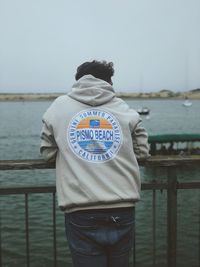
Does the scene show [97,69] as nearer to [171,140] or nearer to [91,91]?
[91,91]

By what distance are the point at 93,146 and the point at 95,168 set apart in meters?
0.16

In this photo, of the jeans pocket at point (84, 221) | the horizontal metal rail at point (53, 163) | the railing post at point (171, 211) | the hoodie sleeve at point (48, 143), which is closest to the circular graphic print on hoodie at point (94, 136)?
the hoodie sleeve at point (48, 143)

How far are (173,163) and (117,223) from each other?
1.29 meters

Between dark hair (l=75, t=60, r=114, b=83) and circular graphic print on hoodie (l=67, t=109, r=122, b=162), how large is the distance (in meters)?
0.30

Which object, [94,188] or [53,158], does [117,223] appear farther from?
[53,158]

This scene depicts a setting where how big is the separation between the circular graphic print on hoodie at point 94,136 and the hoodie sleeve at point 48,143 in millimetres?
214

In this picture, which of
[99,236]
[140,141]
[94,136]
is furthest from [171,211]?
[94,136]

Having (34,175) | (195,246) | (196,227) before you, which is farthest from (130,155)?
(34,175)

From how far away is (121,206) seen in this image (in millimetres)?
3084

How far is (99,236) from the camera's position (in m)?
3.02

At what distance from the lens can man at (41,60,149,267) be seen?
3.03m

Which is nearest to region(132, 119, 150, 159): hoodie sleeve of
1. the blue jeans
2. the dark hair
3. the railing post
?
the dark hair

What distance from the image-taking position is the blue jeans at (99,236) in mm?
3025

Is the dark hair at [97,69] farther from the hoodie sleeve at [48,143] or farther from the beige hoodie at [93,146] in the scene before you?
the hoodie sleeve at [48,143]
